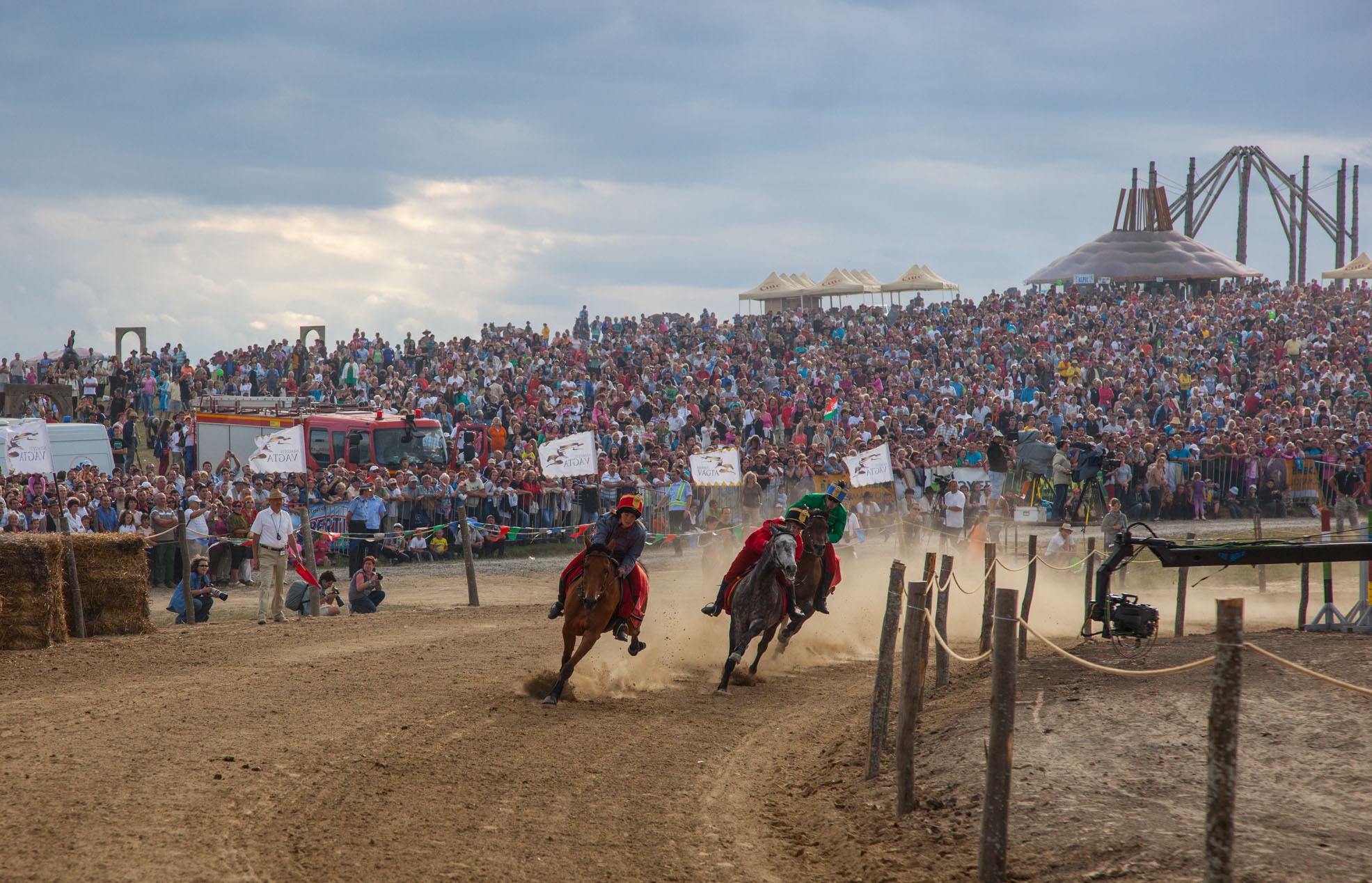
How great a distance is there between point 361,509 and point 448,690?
37.2 ft

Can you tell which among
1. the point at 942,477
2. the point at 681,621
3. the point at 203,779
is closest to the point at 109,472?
the point at 681,621

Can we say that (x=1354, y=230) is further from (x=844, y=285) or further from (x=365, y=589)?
(x=365, y=589)

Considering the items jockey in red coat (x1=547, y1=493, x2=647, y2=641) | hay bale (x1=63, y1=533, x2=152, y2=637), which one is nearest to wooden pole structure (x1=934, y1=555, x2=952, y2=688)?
jockey in red coat (x1=547, y1=493, x2=647, y2=641)

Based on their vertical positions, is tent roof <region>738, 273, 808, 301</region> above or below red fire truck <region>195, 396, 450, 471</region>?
above

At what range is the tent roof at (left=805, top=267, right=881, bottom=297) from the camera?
47.4 meters

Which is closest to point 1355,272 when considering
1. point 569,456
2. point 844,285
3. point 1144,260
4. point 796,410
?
point 1144,260

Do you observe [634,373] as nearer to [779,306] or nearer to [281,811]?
[779,306]

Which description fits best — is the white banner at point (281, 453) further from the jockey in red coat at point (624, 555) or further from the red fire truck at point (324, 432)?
the jockey in red coat at point (624, 555)

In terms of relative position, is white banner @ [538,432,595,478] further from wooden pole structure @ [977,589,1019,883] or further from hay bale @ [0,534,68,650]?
wooden pole structure @ [977,589,1019,883]

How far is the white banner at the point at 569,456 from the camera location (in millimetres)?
23578

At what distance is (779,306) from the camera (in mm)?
51000

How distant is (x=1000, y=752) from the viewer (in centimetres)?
668

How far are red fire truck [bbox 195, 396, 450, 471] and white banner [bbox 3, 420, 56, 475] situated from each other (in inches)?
214

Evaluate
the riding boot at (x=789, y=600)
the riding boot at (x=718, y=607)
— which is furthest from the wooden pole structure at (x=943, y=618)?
the riding boot at (x=718, y=607)
